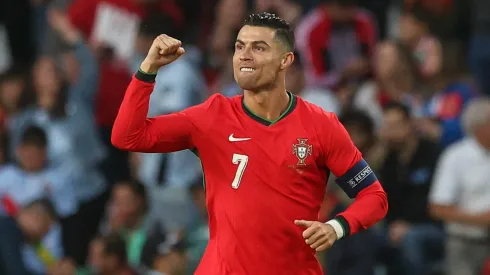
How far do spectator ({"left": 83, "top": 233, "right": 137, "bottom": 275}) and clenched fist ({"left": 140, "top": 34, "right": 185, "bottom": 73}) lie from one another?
3.99 m

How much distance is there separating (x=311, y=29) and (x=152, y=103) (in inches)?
61.7

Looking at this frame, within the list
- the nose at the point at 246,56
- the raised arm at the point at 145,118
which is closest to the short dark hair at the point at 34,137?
the raised arm at the point at 145,118

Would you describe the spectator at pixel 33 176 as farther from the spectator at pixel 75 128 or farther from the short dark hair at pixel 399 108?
the short dark hair at pixel 399 108

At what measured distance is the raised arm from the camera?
5.86m

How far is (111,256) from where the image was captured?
9.71 metres

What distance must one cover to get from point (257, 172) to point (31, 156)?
5.09 meters

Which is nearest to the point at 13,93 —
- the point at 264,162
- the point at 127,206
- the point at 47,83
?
the point at 47,83

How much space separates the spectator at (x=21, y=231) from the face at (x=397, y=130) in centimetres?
291

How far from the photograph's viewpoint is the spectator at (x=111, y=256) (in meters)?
9.68

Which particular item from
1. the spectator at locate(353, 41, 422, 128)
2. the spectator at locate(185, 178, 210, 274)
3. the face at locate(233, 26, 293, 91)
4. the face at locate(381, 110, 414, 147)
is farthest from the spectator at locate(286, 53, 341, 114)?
the face at locate(233, 26, 293, 91)

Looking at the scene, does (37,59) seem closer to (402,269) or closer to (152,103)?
(152,103)

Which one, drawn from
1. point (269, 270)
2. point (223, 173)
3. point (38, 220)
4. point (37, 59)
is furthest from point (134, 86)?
point (37, 59)

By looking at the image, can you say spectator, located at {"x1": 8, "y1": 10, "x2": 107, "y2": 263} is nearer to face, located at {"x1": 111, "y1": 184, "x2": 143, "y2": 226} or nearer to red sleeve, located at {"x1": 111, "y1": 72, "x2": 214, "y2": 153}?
face, located at {"x1": 111, "y1": 184, "x2": 143, "y2": 226}

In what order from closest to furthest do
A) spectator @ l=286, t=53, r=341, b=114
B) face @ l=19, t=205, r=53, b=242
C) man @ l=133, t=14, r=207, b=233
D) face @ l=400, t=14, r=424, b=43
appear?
1. face @ l=19, t=205, r=53, b=242
2. man @ l=133, t=14, r=207, b=233
3. spectator @ l=286, t=53, r=341, b=114
4. face @ l=400, t=14, r=424, b=43
